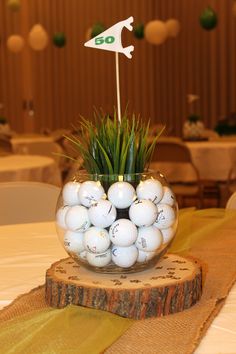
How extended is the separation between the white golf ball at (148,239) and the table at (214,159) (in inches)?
169

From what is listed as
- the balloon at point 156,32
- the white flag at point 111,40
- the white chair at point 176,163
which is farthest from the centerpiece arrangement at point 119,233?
the balloon at point 156,32

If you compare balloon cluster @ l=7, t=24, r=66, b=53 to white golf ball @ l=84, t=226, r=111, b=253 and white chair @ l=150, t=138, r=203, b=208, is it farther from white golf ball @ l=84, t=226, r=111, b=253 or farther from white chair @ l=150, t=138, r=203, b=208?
white golf ball @ l=84, t=226, r=111, b=253

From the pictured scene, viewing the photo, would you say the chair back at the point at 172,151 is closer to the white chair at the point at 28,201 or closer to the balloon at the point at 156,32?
the white chair at the point at 28,201

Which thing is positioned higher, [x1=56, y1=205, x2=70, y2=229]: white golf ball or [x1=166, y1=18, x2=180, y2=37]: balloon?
[x1=166, y1=18, x2=180, y2=37]: balloon

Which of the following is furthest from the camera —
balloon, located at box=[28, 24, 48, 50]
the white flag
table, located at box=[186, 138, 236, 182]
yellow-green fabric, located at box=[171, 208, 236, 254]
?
balloon, located at box=[28, 24, 48, 50]

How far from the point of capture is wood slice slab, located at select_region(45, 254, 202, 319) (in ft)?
3.80

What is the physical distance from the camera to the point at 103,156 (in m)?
1.29

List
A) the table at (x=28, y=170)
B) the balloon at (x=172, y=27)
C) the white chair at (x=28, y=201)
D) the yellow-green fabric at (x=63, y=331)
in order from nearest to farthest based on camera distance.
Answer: the yellow-green fabric at (x=63, y=331) < the white chair at (x=28, y=201) < the table at (x=28, y=170) < the balloon at (x=172, y=27)

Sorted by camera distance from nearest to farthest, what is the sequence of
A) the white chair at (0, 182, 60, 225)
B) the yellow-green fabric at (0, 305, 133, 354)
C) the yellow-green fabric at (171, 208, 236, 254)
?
the yellow-green fabric at (0, 305, 133, 354) → the yellow-green fabric at (171, 208, 236, 254) → the white chair at (0, 182, 60, 225)

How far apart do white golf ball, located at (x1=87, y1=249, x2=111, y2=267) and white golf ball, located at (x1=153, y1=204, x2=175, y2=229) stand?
10 centimetres

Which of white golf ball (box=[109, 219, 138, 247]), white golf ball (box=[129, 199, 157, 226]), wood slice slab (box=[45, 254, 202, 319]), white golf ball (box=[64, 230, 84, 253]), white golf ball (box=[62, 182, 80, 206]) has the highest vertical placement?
white golf ball (box=[62, 182, 80, 206])

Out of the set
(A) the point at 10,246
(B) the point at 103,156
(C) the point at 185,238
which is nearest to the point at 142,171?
(B) the point at 103,156

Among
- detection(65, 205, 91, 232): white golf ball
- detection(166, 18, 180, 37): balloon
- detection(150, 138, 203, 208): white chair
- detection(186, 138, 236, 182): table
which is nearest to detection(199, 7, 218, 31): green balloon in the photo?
detection(166, 18, 180, 37): balloon

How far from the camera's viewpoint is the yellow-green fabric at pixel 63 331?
3.36ft
